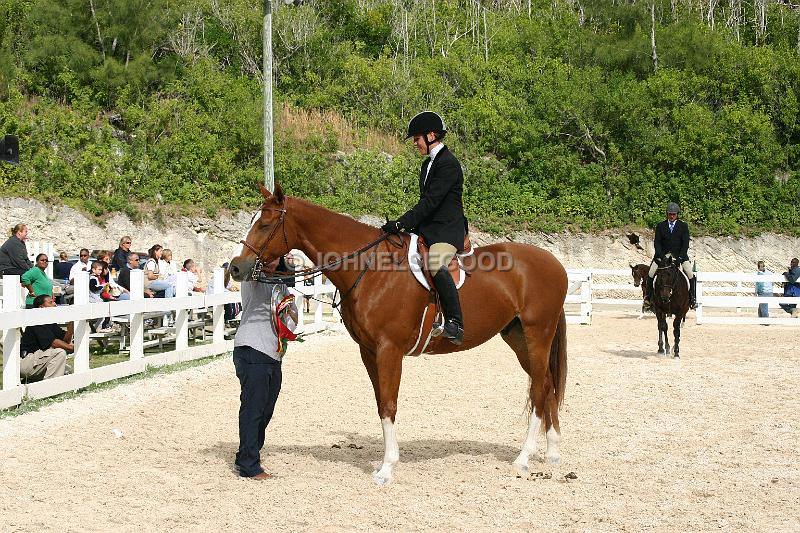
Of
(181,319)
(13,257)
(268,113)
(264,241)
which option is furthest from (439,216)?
(268,113)

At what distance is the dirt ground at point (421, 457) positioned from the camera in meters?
6.40

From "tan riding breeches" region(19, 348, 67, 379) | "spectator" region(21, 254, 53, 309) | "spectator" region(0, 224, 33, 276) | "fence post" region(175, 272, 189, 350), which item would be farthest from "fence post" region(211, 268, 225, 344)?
"tan riding breeches" region(19, 348, 67, 379)

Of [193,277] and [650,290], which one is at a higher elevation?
[193,277]

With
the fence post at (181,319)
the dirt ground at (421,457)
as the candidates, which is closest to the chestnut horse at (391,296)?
the dirt ground at (421,457)

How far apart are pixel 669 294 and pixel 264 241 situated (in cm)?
1163

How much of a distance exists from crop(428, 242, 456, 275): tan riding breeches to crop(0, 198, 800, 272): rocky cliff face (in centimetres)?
2548

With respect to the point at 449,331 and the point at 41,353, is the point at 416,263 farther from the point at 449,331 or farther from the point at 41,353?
the point at 41,353

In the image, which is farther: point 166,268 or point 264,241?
point 166,268

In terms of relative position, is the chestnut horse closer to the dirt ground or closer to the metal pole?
the dirt ground

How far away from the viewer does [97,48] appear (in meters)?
41.0

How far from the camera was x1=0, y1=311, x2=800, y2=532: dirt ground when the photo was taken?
21.0 ft

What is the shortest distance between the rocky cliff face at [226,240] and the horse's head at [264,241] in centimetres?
2550

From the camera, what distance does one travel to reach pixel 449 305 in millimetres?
7918

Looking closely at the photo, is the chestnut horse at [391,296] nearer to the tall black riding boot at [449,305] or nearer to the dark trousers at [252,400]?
the tall black riding boot at [449,305]
